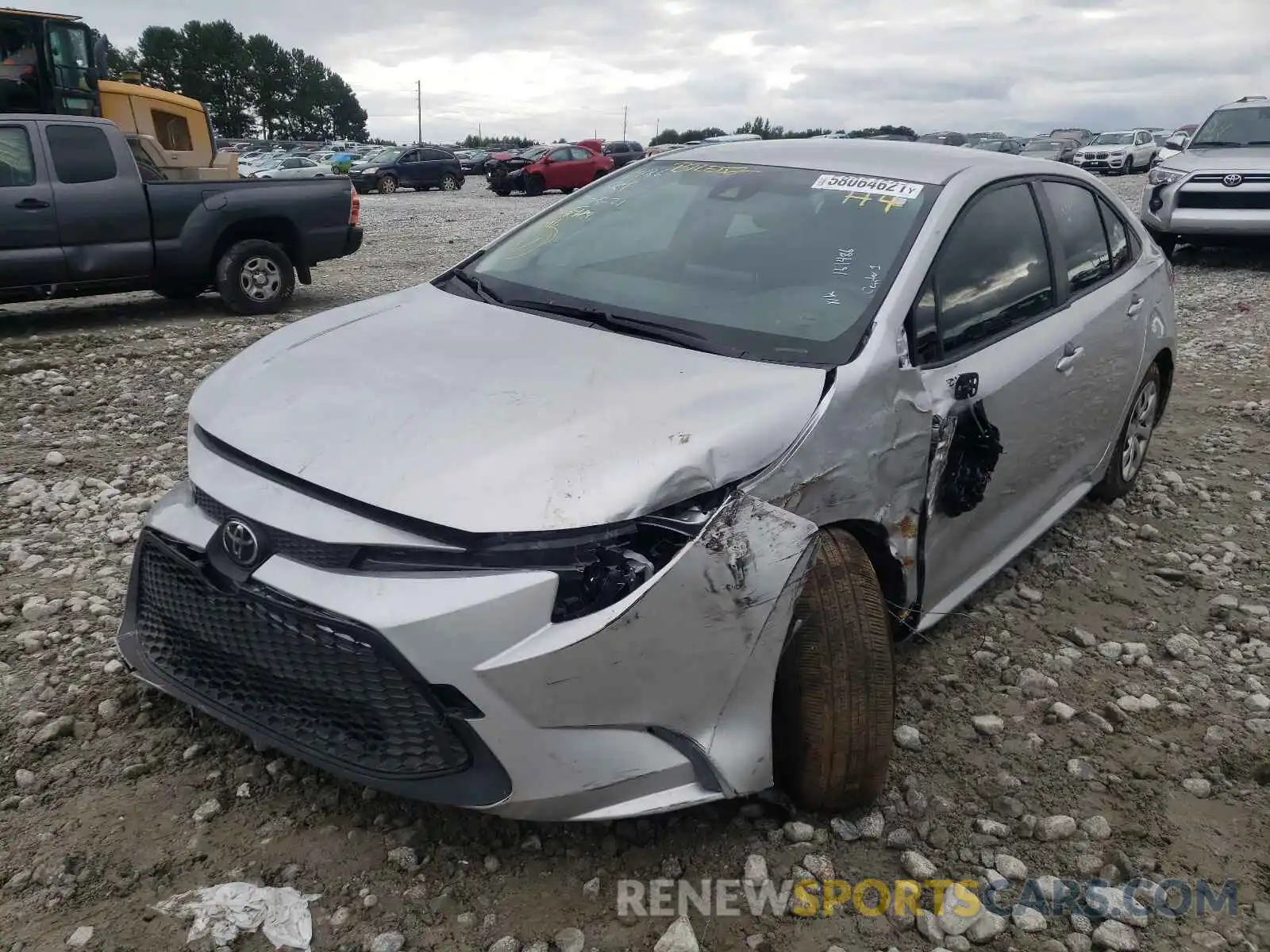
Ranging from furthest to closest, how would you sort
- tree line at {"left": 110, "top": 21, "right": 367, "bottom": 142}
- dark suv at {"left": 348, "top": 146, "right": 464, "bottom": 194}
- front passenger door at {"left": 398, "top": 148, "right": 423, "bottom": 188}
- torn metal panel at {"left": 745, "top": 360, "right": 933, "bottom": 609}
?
tree line at {"left": 110, "top": 21, "right": 367, "bottom": 142} < front passenger door at {"left": 398, "top": 148, "right": 423, "bottom": 188} < dark suv at {"left": 348, "top": 146, "right": 464, "bottom": 194} < torn metal panel at {"left": 745, "top": 360, "right": 933, "bottom": 609}

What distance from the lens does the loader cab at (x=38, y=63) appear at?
10391mm

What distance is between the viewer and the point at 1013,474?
349 cm

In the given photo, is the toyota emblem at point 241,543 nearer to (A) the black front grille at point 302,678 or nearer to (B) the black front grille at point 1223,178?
(A) the black front grille at point 302,678

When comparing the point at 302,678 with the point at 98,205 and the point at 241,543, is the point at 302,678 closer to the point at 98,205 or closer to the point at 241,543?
the point at 241,543

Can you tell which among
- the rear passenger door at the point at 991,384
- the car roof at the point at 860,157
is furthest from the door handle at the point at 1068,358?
the car roof at the point at 860,157

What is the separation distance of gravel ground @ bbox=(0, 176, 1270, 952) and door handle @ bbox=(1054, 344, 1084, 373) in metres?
0.94

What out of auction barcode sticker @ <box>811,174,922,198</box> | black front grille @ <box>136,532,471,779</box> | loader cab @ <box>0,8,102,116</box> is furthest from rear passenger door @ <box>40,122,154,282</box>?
auction barcode sticker @ <box>811,174,922,198</box>

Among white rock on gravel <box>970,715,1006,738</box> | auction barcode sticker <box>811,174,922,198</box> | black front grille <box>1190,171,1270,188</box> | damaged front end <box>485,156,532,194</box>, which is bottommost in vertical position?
damaged front end <box>485,156,532,194</box>

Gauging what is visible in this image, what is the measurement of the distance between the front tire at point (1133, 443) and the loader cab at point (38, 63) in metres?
10.5

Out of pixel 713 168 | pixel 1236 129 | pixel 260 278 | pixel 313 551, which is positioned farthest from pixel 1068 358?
pixel 1236 129

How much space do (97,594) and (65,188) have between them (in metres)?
5.74

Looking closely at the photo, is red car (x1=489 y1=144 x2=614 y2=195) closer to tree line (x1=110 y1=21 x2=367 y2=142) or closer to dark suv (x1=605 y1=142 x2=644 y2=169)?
dark suv (x1=605 y1=142 x2=644 y2=169)

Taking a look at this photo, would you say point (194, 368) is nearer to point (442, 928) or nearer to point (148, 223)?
point (148, 223)

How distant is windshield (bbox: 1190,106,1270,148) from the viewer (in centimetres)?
1238
